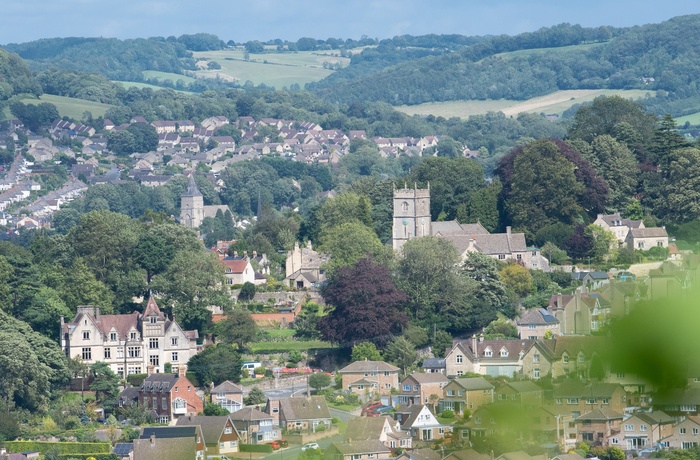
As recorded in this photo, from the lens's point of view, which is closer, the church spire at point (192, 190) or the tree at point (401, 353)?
the tree at point (401, 353)

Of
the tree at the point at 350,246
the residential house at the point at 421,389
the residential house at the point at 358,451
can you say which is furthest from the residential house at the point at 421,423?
the tree at the point at 350,246

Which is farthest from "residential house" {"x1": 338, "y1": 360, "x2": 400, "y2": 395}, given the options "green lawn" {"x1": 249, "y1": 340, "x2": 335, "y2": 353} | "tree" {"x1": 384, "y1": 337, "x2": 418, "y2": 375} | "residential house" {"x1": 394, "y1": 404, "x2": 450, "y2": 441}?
"residential house" {"x1": 394, "y1": 404, "x2": 450, "y2": 441}

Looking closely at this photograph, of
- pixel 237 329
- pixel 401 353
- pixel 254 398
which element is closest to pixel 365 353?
pixel 401 353

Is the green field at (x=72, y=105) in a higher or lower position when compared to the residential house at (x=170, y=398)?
higher

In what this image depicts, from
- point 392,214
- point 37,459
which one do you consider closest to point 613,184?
point 392,214

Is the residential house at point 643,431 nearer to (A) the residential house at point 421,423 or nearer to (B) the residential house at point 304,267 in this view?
(A) the residential house at point 421,423

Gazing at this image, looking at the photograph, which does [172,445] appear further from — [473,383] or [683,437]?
[683,437]
